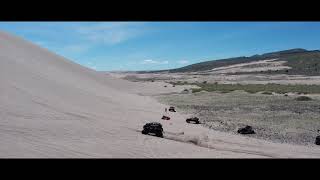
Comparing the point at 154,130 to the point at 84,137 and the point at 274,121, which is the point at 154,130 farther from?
the point at 274,121

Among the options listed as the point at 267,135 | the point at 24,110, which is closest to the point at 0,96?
the point at 24,110

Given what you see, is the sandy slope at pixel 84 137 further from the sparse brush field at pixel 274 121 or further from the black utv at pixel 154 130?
the sparse brush field at pixel 274 121

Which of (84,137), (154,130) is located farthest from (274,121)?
(84,137)

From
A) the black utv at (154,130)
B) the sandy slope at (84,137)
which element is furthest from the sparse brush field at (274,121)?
the black utv at (154,130)

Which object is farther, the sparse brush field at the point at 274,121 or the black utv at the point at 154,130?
the sparse brush field at the point at 274,121

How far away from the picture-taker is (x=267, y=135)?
19.2m

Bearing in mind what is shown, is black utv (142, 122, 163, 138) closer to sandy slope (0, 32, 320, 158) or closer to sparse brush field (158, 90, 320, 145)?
sandy slope (0, 32, 320, 158)

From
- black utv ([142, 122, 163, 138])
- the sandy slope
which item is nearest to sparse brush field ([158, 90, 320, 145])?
the sandy slope
